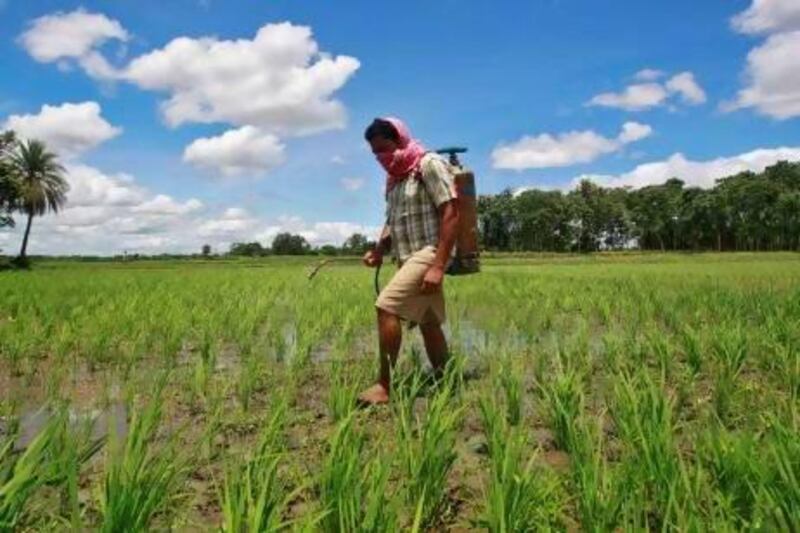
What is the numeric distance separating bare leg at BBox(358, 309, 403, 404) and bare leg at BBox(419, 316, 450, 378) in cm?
33

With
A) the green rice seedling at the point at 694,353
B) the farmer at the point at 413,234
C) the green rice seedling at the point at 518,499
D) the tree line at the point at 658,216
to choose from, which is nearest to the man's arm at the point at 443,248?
the farmer at the point at 413,234

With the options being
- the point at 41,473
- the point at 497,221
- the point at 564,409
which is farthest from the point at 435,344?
the point at 497,221

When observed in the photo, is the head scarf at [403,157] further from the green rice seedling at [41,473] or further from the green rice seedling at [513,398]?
the green rice seedling at [41,473]

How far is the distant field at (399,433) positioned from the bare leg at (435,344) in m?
0.21

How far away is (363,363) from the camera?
5.04 meters

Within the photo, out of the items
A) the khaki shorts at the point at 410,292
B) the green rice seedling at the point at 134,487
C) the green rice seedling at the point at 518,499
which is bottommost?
the green rice seedling at the point at 518,499

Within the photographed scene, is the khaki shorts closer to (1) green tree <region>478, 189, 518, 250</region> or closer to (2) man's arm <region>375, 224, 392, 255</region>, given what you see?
(2) man's arm <region>375, 224, 392, 255</region>

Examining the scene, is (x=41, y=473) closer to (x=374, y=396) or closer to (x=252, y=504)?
(x=252, y=504)

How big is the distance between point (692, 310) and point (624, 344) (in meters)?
3.21

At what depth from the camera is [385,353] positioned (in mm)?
4180

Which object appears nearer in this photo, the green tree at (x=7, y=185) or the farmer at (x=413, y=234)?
the farmer at (x=413, y=234)

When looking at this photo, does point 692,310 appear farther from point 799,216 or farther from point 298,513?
point 799,216

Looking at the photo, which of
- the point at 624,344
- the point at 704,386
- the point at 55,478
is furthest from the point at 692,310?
the point at 55,478

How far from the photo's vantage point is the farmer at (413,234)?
173 inches
